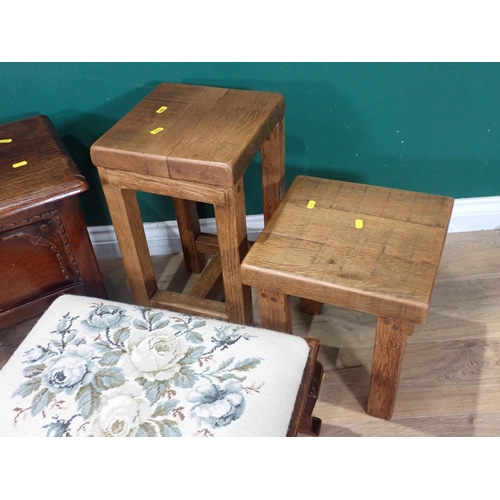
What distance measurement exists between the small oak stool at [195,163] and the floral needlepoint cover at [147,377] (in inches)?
10.5

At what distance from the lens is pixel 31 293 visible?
139 centimetres

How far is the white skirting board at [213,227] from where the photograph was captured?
5.75 feet

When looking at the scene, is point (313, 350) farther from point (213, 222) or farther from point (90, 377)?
point (213, 222)

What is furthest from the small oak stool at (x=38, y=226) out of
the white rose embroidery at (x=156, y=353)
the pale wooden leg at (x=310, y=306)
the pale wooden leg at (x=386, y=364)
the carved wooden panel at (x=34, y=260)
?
the pale wooden leg at (x=386, y=364)

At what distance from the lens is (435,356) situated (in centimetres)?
142

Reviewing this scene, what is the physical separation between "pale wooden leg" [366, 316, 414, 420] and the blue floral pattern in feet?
0.98

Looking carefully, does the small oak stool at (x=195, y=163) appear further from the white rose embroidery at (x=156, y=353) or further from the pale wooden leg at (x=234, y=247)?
the white rose embroidery at (x=156, y=353)

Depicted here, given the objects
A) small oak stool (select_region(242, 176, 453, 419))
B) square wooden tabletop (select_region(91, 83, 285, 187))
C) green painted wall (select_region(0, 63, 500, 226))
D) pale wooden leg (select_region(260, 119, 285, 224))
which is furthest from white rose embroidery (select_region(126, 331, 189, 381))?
green painted wall (select_region(0, 63, 500, 226))

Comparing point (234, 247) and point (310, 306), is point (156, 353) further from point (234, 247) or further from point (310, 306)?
point (310, 306)

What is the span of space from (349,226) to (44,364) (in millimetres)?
679

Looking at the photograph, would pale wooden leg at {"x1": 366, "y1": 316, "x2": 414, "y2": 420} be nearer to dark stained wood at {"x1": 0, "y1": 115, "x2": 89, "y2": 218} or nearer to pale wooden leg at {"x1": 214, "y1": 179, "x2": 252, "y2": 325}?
pale wooden leg at {"x1": 214, "y1": 179, "x2": 252, "y2": 325}

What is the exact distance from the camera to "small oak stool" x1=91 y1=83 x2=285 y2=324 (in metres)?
1.11
